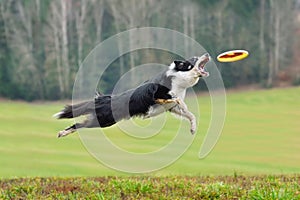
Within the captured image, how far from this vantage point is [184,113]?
3949mm

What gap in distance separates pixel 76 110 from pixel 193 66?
93cm

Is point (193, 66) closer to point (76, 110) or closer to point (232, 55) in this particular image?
point (232, 55)

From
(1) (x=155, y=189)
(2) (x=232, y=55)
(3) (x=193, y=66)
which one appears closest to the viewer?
(3) (x=193, y=66)

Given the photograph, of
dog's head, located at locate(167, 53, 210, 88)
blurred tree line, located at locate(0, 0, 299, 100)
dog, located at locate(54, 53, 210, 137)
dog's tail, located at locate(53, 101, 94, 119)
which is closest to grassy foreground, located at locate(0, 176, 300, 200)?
dog's tail, located at locate(53, 101, 94, 119)

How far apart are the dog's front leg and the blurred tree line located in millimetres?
18080

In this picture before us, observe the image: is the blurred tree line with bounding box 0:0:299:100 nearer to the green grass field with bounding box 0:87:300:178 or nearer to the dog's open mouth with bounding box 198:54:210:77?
the green grass field with bounding box 0:87:300:178

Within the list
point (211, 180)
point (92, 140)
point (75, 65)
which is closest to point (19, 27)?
point (75, 65)

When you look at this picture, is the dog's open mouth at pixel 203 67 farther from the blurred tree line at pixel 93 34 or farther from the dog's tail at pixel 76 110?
the blurred tree line at pixel 93 34

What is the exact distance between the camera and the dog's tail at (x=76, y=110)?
4.20 meters

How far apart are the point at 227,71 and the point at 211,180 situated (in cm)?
→ 1654

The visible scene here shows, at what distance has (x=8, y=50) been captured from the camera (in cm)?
2398

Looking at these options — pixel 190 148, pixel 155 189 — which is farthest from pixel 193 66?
pixel 190 148

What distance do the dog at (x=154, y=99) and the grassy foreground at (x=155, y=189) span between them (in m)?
1.34

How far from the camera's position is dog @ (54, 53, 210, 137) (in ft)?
12.4
